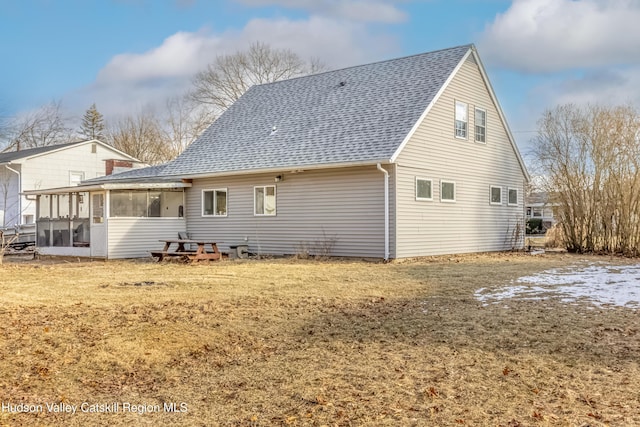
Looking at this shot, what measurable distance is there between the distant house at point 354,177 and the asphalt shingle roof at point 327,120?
0.06m

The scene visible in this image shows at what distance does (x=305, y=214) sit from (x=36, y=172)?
1926cm

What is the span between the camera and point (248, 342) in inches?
246

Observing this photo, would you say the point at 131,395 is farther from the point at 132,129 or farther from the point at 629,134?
the point at 132,129

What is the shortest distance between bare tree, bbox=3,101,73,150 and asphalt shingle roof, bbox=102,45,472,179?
40.4 ft

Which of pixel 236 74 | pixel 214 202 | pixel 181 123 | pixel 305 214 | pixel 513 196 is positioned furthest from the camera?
pixel 181 123

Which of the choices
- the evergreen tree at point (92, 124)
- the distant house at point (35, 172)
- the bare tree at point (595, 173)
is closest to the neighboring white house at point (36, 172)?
the distant house at point (35, 172)

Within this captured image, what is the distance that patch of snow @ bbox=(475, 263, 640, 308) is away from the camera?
884cm

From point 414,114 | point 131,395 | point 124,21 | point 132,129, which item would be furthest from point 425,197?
point 132,129

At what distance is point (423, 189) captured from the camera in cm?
1705

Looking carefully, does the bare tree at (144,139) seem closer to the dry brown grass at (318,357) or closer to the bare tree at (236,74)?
the bare tree at (236,74)

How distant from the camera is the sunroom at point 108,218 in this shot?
59.7 ft

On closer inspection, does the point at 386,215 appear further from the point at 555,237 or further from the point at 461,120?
the point at 555,237

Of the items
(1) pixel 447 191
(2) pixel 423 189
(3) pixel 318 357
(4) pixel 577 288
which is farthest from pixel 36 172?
(3) pixel 318 357

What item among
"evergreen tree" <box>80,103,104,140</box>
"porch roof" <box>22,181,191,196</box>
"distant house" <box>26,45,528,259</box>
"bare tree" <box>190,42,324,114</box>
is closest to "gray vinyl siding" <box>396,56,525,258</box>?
"distant house" <box>26,45,528,259</box>
